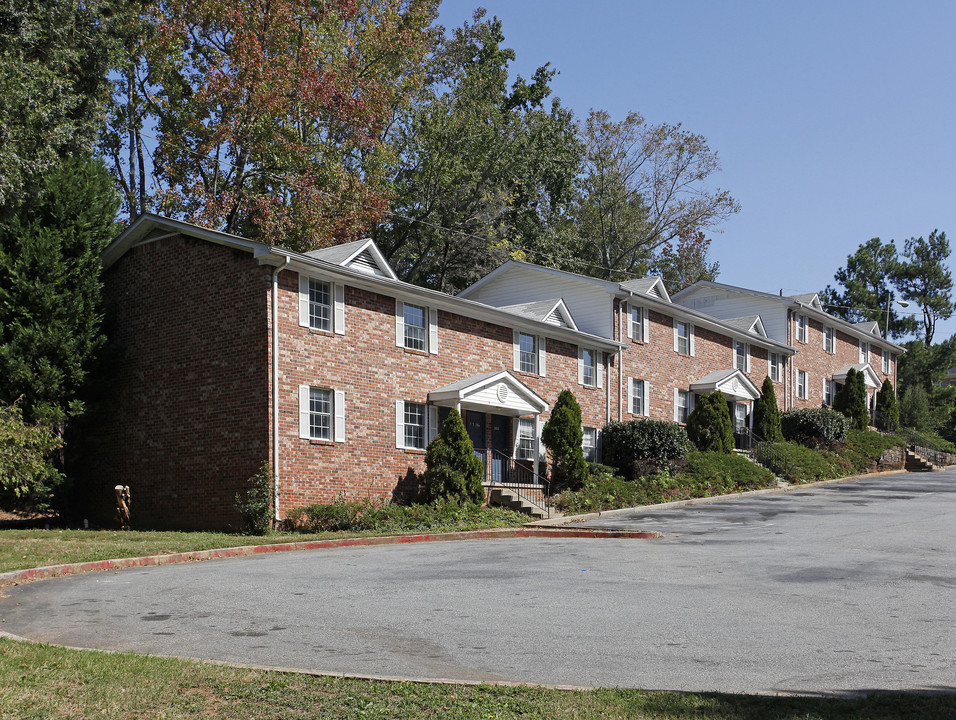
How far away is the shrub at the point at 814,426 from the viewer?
42156 mm

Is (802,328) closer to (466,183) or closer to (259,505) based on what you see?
(466,183)

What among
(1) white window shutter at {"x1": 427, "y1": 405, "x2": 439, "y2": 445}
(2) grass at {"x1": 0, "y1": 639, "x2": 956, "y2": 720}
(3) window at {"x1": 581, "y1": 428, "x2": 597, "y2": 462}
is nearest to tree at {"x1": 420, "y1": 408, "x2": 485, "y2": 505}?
(1) white window shutter at {"x1": 427, "y1": 405, "x2": 439, "y2": 445}

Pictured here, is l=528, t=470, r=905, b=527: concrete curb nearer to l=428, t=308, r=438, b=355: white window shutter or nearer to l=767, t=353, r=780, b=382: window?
l=428, t=308, r=438, b=355: white window shutter

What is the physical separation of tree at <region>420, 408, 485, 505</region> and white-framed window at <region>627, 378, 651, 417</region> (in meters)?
11.8

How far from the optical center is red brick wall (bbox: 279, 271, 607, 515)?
22953 mm

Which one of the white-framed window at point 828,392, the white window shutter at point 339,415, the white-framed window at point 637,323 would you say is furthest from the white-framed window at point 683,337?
the white window shutter at point 339,415

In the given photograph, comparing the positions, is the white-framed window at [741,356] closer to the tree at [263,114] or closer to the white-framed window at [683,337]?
the white-framed window at [683,337]

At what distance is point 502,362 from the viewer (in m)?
29.9

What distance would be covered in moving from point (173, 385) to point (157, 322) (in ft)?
6.52

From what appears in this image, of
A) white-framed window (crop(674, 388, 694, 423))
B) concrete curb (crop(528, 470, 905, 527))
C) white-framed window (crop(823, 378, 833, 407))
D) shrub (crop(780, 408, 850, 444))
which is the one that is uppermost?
white-framed window (crop(823, 378, 833, 407))

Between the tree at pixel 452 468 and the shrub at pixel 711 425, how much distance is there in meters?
14.0

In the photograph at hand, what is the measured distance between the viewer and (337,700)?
21.9 feet

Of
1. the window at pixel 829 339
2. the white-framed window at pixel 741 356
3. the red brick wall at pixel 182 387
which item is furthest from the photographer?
the window at pixel 829 339

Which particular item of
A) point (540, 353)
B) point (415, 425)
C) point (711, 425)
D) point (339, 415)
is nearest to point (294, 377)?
point (339, 415)
